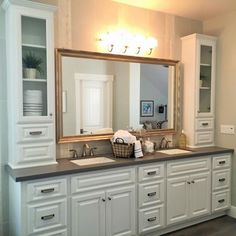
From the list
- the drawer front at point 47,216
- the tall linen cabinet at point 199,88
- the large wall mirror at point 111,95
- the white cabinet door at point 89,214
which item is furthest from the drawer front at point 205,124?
the drawer front at point 47,216

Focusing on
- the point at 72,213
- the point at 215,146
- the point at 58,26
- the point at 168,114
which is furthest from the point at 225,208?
the point at 58,26

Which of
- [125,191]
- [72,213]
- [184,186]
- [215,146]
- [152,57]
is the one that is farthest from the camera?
[215,146]

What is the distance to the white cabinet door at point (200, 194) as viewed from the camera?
10.5ft

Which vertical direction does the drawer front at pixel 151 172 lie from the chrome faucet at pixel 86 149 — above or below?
below

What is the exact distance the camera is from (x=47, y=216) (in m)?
2.28

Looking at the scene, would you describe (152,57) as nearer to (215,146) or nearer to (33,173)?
(215,146)

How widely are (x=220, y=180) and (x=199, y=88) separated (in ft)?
3.91

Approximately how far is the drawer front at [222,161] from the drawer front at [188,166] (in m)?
0.11

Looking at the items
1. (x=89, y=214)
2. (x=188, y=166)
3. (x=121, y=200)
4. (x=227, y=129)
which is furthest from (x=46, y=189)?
(x=227, y=129)

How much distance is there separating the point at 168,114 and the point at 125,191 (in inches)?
51.4

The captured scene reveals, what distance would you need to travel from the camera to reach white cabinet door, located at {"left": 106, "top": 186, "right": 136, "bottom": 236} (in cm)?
260

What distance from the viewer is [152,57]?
341cm

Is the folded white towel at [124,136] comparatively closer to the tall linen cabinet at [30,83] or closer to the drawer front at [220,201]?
the tall linen cabinet at [30,83]

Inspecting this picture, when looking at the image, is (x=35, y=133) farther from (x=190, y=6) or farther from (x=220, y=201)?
(x=220, y=201)
